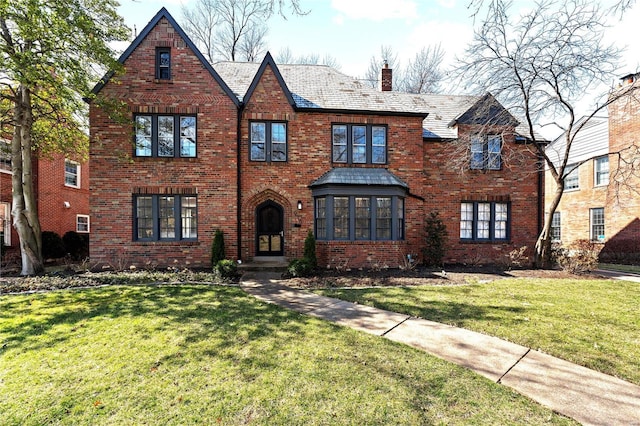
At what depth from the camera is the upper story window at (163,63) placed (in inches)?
445

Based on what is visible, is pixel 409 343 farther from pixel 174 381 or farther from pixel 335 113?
pixel 335 113

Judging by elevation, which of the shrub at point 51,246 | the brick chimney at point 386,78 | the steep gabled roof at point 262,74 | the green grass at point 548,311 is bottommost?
the green grass at point 548,311

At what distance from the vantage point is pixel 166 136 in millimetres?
11328

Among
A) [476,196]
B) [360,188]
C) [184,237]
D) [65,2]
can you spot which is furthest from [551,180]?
[65,2]

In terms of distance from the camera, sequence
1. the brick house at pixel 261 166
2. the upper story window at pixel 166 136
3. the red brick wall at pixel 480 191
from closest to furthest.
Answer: the brick house at pixel 261 166 < the upper story window at pixel 166 136 < the red brick wall at pixel 480 191

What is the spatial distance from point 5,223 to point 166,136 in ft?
30.7

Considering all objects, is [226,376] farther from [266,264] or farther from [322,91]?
[322,91]

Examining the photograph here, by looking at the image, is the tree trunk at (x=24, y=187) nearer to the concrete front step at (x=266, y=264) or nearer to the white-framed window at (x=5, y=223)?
the white-framed window at (x=5, y=223)

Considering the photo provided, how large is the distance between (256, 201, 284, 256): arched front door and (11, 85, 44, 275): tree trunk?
24.2 feet

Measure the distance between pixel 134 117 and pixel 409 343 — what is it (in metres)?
12.0

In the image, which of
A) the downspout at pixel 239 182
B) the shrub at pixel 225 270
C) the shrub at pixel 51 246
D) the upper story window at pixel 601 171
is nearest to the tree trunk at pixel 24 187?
the shrub at pixel 51 246

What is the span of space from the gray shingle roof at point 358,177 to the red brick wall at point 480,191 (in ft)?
6.86

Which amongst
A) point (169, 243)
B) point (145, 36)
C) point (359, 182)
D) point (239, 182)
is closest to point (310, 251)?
point (359, 182)

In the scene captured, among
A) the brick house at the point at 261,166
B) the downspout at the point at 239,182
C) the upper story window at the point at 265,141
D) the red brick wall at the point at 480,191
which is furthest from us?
the red brick wall at the point at 480,191
